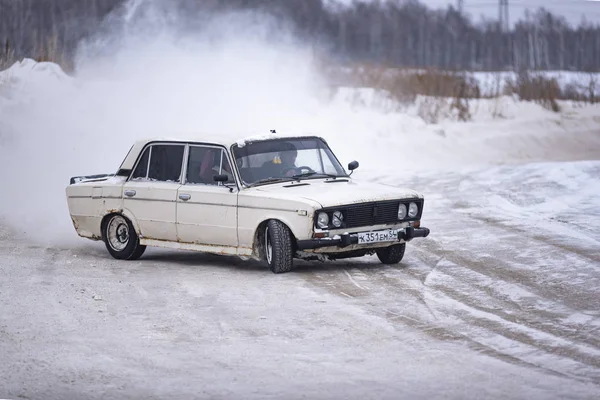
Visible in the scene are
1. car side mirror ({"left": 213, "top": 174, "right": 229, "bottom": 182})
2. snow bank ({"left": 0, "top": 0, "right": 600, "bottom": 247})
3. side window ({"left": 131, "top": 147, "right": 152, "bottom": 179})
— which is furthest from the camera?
snow bank ({"left": 0, "top": 0, "right": 600, "bottom": 247})

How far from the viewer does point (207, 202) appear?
516 inches

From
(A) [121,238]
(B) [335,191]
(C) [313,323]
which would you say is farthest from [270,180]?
(C) [313,323]

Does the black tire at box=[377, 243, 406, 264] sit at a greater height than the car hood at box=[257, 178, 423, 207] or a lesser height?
lesser

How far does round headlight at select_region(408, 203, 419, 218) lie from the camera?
12914mm

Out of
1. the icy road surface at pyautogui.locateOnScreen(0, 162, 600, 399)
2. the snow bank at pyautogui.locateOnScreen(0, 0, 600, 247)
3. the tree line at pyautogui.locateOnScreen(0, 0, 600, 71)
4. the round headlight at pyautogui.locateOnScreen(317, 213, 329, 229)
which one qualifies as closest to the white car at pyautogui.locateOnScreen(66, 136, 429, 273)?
the round headlight at pyautogui.locateOnScreen(317, 213, 329, 229)

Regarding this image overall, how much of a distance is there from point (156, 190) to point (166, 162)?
404 mm

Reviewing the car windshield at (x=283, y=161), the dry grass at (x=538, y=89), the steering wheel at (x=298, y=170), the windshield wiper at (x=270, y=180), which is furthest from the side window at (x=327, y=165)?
the dry grass at (x=538, y=89)

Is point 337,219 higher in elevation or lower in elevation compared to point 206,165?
lower

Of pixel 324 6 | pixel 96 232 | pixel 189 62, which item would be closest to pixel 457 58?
pixel 324 6

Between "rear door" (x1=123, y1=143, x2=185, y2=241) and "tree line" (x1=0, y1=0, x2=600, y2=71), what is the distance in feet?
72.5

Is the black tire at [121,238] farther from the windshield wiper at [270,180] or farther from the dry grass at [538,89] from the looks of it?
the dry grass at [538,89]

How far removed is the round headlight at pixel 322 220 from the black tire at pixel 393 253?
1.09 m

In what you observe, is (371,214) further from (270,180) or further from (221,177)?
(221,177)

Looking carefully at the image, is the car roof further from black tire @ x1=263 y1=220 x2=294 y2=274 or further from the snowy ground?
black tire @ x1=263 y1=220 x2=294 y2=274
